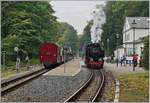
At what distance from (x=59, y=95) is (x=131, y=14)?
94032 mm

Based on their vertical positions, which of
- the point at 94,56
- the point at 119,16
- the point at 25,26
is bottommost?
the point at 94,56

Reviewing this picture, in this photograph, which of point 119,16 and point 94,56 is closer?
point 94,56

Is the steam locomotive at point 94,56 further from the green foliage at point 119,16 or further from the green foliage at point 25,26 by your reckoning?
the green foliage at point 119,16

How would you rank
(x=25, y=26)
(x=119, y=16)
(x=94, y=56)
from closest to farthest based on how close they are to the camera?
(x=94, y=56), (x=25, y=26), (x=119, y=16)

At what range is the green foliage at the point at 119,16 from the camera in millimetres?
104688

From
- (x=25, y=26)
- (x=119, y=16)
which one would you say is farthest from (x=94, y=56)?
(x=119, y=16)

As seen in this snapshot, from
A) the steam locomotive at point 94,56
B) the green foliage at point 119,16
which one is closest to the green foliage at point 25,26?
the steam locomotive at point 94,56

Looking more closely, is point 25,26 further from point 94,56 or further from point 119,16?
point 119,16

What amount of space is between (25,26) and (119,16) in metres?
61.6

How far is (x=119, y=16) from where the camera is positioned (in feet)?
384

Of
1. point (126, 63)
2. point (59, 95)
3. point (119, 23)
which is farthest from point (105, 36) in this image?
point (59, 95)

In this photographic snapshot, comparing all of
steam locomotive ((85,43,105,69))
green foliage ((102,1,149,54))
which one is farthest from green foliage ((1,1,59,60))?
green foliage ((102,1,149,54))

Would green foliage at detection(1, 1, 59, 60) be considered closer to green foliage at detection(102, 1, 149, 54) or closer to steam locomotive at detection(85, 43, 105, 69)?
steam locomotive at detection(85, 43, 105, 69)

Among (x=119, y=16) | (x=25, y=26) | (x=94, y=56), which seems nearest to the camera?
(x=94, y=56)
